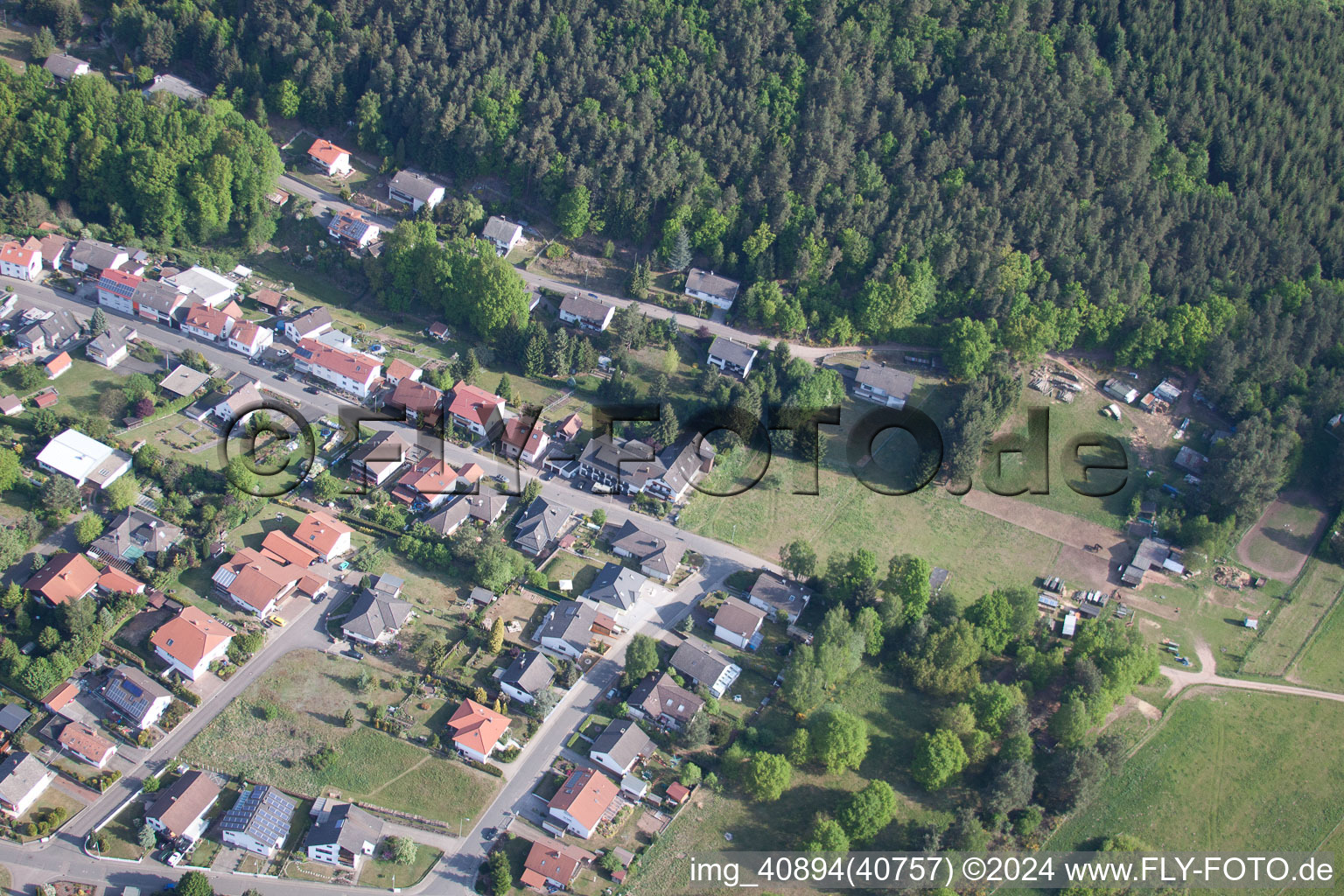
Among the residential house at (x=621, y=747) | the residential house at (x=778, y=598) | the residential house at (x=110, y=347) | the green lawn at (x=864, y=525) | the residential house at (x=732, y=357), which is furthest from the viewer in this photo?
the residential house at (x=732, y=357)

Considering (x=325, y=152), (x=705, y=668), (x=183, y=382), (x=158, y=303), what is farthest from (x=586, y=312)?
(x=705, y=668)

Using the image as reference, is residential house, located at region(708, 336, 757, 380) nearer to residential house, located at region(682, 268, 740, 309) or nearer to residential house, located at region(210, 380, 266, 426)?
residential house, located at region(682, 268, 740, 309)

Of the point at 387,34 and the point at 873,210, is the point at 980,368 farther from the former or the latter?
the point at 387,34

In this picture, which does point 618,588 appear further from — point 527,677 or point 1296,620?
point 1296,620

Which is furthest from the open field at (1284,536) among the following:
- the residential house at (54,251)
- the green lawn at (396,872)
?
the residential house at (54,251)

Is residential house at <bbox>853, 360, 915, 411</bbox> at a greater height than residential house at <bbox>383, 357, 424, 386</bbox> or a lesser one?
greater

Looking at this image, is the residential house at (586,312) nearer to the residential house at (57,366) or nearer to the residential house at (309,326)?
the residential house at (309,326)

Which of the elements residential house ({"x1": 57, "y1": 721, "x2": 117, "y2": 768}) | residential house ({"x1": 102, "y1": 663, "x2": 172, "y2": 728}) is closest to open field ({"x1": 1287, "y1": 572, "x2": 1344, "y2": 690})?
residential house ({"x1": 102, "y1": 663, "x2": 172, "y2": 728})
